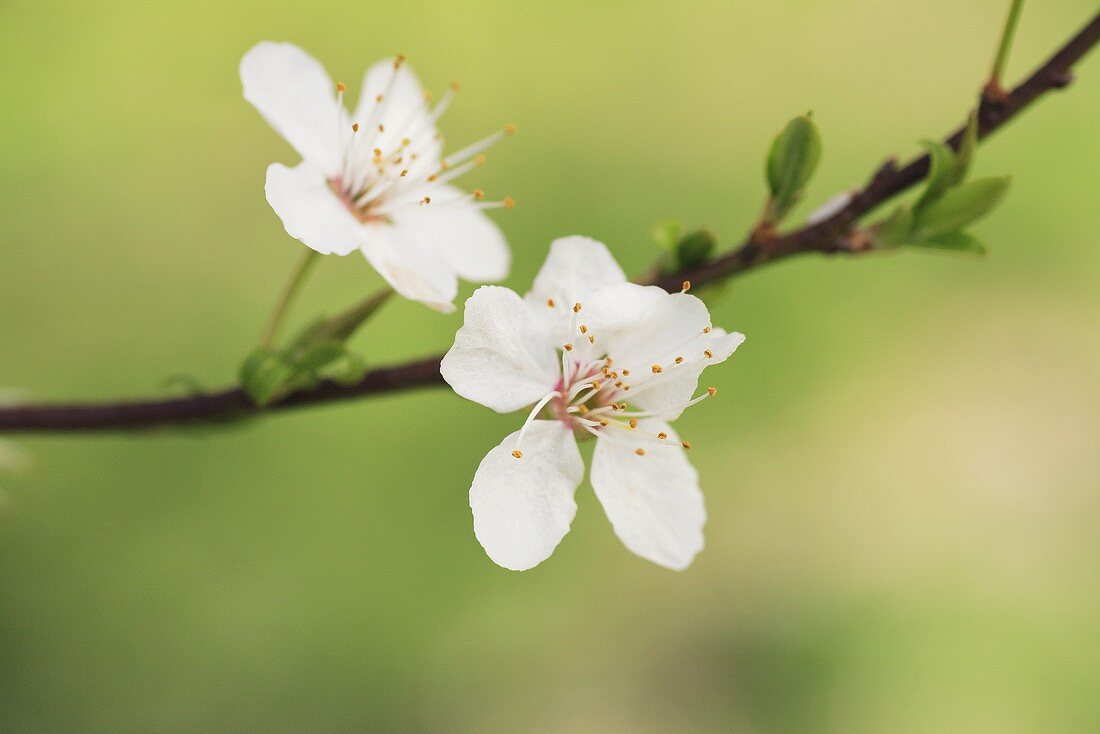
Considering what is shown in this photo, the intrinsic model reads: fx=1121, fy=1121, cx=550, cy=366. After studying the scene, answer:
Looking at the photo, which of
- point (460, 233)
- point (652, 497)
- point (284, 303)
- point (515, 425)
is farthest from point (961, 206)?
point (515, 425)

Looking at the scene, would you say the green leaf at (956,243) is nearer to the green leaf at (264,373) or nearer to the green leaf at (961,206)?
the green leaf at (961,206)

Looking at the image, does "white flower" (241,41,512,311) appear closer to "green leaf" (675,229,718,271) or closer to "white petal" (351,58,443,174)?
"white petal" (351,58,443,174)

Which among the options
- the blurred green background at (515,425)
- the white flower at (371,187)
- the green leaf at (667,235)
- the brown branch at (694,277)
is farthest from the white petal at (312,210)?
the blurred green background at (515,425)

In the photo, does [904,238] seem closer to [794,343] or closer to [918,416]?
[794,343]

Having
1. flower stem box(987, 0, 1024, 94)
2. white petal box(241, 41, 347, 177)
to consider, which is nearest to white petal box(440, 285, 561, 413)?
white petal box(241, 41, 347, 177)

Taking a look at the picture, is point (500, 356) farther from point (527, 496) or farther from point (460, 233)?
point (460, 233)
